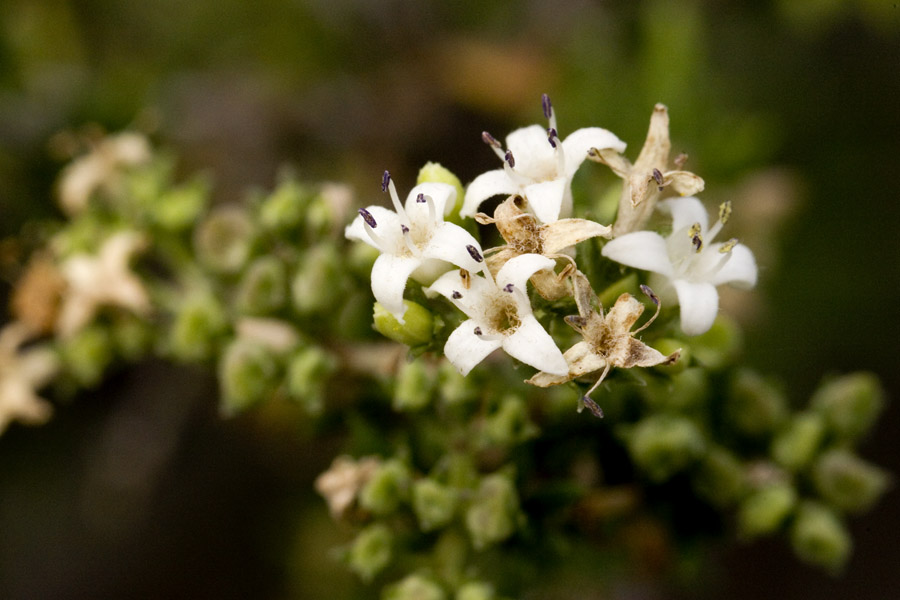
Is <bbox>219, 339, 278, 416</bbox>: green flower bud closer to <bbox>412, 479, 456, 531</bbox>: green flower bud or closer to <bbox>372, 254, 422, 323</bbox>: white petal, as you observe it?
<bbox>412, 479, 456, 531</bbox>: green flower bud

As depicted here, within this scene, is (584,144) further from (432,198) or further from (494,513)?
(494,513)

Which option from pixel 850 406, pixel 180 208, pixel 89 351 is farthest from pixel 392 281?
pixel 850 406

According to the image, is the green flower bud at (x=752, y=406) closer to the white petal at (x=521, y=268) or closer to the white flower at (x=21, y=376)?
the white petal at (x=521, y=268)

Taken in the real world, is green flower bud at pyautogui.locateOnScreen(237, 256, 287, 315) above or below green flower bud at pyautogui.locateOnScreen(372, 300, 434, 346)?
above

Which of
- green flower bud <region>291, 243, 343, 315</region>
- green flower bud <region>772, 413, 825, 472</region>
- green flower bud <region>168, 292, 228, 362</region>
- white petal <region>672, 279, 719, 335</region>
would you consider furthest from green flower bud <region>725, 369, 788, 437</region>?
green flower bud <region>168, 292, 228, 362</region>

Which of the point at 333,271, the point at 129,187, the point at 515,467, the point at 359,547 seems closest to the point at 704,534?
the point at 515,467

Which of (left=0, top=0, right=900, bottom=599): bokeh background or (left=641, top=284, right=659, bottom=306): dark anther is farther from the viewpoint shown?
(left=0, top=0, right=900, bottom=599): bokeh background
